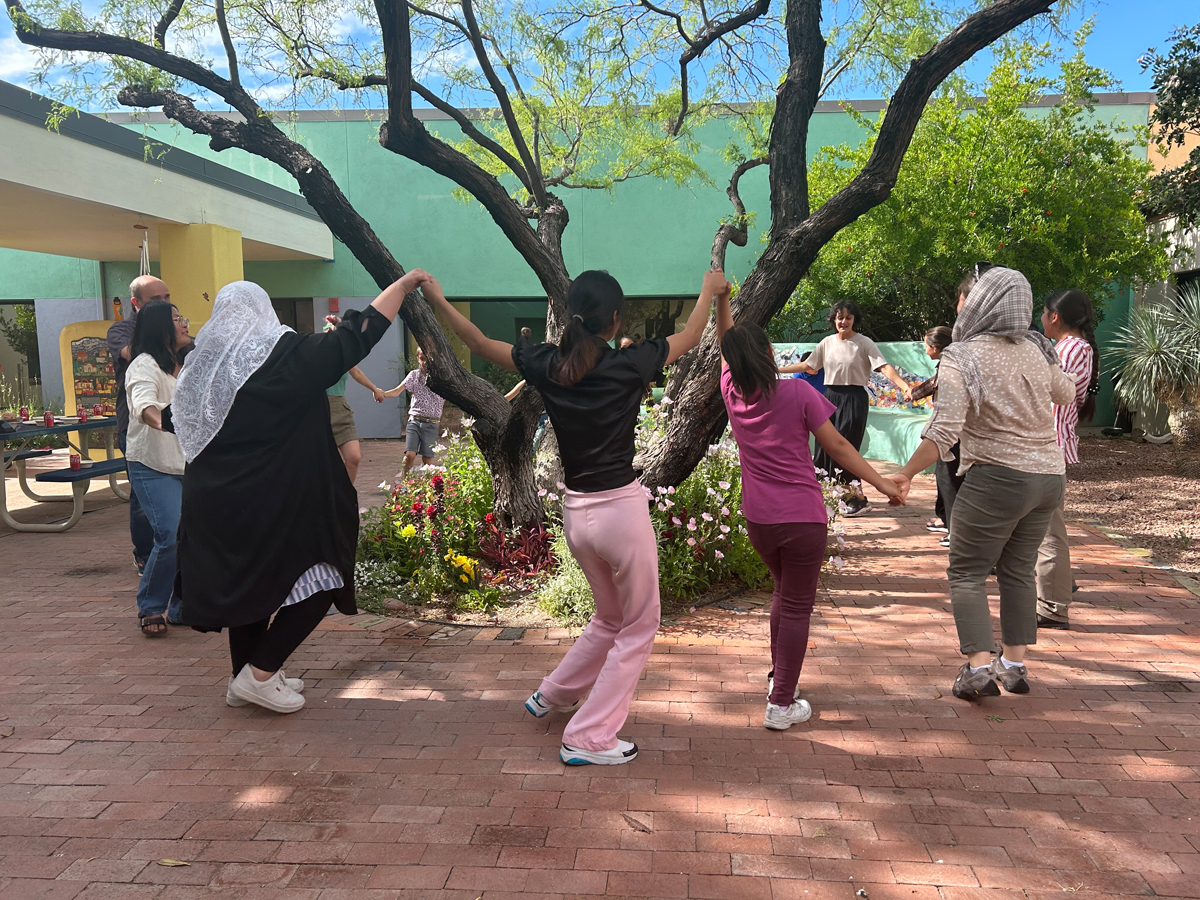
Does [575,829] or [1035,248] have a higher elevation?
[1035,248]

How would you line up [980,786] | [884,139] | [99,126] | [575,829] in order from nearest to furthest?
[575,829]
[980,786]
[884,139]
[99,126]

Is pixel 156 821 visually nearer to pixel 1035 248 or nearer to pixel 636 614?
pixel 636 614

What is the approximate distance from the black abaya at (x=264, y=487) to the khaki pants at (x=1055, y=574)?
367cm

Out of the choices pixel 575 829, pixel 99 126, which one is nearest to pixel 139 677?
pixel 575 829

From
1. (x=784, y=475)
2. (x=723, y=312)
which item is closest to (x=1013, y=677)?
(x=784, y=475)

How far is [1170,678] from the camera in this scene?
13.1ft

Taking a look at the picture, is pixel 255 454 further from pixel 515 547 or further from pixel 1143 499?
pixel 1143 499

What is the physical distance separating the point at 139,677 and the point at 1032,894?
154 inches

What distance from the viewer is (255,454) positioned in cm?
330

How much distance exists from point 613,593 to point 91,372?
12.0m

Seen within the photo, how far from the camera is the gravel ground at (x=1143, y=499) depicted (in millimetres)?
6609

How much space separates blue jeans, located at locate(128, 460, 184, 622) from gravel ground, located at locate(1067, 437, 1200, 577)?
6.50 m

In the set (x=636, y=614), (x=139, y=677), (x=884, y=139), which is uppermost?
(x=884, y=139)

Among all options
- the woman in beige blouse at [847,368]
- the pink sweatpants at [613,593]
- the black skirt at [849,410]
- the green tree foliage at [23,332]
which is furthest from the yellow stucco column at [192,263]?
the pink sweatpants at [613,593]
